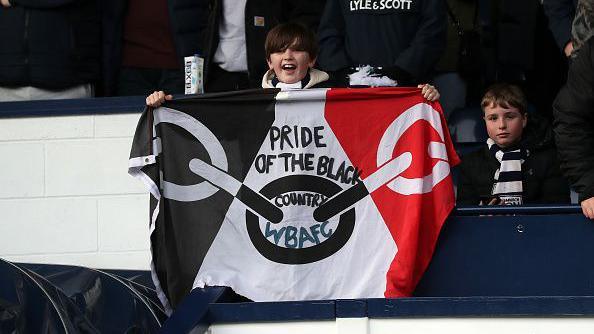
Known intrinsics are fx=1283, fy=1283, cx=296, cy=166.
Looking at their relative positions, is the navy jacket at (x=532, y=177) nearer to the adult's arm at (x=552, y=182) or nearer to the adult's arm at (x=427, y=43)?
the adult's arm at (x=552, y=182)

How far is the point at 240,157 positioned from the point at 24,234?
59.9 inches

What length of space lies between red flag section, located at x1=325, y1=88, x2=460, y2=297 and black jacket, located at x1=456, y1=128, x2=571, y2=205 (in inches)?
13.3

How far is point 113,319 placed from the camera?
5.10m

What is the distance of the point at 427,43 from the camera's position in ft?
21.4

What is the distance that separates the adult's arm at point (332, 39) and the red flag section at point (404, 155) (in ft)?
3.82

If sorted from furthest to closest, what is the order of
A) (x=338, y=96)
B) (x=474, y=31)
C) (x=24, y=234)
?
1. (x=474, y=31)
2. (x=24, y=234)
3. (x=338, y=96)

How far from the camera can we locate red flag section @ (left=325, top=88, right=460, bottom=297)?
5.33 m

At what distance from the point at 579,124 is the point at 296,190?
1.21 metres

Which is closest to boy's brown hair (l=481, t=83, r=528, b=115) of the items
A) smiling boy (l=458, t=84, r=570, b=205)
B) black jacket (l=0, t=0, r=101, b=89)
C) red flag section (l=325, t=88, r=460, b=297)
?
smiling boy (l=458, t=84, r=570, b=205)

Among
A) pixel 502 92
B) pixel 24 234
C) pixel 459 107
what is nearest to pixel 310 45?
pixel 502 92

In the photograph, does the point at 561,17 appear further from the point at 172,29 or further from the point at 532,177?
the point at 172,29

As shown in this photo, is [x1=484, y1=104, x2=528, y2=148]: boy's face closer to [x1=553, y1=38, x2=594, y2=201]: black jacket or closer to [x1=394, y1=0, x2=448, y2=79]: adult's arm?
[x1=553, y1=38, x2=594, y2=201]: black jacket

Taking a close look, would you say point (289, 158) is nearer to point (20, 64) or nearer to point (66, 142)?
point (66, 142)

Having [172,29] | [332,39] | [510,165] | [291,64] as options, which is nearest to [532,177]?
[510,165]
